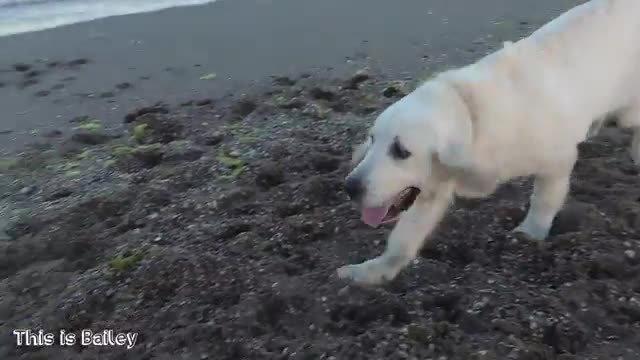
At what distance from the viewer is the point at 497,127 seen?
313 centimetres

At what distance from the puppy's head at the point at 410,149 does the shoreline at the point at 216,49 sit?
280 cm

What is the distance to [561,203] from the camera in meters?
3.59

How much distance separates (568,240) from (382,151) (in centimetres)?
101

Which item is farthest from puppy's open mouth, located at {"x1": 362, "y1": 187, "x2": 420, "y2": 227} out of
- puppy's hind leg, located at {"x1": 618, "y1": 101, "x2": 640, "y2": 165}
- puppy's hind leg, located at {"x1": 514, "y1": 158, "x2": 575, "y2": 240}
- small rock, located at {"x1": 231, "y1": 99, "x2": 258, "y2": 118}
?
small rock, located at {"x1": 231, "y1": 99, "x2": 258, "y2": 118}

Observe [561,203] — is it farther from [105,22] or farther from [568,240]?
[105,22]

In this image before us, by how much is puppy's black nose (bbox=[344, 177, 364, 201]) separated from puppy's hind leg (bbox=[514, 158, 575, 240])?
881 millimetres

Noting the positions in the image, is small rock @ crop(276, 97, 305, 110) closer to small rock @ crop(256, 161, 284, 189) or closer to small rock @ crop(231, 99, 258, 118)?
small rock @ crop(231, 99, 258, 118)

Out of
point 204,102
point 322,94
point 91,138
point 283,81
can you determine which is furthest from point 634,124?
point 91,138

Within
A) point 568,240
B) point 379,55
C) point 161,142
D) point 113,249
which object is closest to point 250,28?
point 379,55

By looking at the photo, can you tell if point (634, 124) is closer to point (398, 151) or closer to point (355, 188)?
point (398, 151)

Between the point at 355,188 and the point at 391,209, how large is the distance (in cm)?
19

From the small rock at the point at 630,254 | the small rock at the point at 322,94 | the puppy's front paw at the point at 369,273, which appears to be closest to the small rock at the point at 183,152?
the small rock at the point at 322,94

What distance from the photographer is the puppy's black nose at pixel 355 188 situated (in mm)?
2984

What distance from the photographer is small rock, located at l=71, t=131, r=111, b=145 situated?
5.21 m
